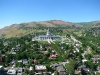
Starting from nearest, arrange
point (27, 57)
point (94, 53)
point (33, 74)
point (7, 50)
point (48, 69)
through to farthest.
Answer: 1. point (33, 74)
2. point (48, 69)
3. point (27, 57)
4. point (94, 53)
5. point (7, 50)

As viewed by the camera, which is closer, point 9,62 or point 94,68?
point 94,68

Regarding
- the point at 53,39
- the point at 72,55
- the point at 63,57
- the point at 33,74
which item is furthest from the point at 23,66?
the point at 53,39

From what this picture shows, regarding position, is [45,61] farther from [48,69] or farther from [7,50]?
[7,50]

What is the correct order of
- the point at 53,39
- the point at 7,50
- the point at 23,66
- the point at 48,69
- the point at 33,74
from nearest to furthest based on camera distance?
the point at 33,74, the point at 48,69, the point at 23,66, the point at 7,50, the point at 53,39

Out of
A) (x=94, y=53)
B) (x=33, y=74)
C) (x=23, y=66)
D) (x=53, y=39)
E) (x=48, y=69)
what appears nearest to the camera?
(x=33, y=74)

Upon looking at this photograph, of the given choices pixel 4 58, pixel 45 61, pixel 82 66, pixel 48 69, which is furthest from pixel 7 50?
pixel 82 66

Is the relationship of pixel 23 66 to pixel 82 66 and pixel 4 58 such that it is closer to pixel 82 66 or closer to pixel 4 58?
pixel 4 58

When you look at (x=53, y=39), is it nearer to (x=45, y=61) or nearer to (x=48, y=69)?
(x=45, y=61)

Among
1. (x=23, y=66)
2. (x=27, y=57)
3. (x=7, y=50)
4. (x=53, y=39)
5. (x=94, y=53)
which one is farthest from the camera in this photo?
(x=53, y=39)

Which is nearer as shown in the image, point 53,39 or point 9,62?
point 9,62
